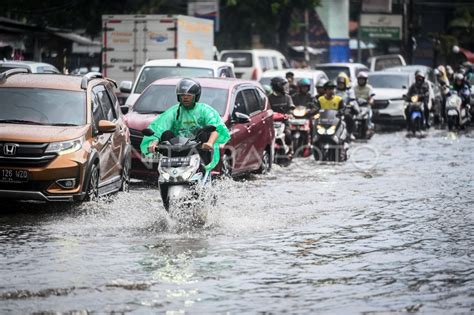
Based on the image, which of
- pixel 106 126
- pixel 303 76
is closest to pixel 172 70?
pixel 303 76

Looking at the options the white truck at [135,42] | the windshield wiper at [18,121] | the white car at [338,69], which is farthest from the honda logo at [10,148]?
the white car at [338,69]

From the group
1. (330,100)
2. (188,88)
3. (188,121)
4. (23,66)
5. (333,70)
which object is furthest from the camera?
(333,70)

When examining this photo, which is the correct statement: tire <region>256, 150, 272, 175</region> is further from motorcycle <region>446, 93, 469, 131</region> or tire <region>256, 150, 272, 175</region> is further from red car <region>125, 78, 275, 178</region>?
motorcycle <region>446, 93, 469, 131</region>

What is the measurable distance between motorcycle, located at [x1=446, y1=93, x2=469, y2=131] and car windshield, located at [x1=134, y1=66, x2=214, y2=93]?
13.2 meters

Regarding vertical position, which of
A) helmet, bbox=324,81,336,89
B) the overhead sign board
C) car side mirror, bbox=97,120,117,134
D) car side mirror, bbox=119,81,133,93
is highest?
the overhead sign board

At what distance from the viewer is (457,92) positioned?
117ft

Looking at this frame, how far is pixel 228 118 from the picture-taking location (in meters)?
18.3

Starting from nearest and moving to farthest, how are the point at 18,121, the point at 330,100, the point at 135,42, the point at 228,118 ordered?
the point at 18,121 < the point at 228,118 < the point at 330,100 < the point at 135,42

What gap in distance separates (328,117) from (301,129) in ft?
3.84

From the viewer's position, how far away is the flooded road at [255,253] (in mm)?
8734

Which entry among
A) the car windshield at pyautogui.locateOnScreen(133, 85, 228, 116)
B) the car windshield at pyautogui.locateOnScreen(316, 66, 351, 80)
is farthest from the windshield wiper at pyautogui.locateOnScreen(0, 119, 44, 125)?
the car windshield at pyautogui.locateOnScreen(316, 66, 351, 80)

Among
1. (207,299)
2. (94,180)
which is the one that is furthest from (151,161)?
(207,299)

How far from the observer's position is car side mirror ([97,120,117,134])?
14.6 meters

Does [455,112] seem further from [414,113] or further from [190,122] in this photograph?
[190,122]
